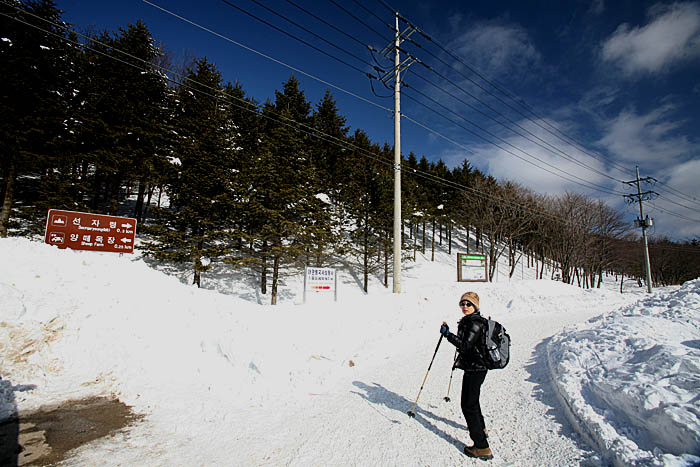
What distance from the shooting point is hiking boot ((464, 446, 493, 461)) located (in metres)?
3.23

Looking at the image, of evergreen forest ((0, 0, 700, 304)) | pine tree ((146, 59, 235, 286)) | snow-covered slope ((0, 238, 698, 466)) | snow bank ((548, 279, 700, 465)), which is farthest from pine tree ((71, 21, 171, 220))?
snow bank ((548, 279, 700, 465))

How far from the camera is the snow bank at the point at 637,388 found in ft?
8.66

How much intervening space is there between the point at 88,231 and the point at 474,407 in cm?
1304

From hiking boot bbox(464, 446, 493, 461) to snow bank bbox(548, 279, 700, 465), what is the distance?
1172 mm

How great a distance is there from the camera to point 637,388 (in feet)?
10.8

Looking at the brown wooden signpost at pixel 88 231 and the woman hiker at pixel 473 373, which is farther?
the brown wooden signpost at pixel 88 231

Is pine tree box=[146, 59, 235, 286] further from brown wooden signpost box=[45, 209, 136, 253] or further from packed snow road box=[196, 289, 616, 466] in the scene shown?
packed snow road box=[196, 289, 616, 466]

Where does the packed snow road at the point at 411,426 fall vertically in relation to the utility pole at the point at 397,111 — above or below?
below

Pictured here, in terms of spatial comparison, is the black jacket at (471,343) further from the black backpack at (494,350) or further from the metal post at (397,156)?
the metal post at (397,156)

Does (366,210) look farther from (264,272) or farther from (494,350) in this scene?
(494,350)

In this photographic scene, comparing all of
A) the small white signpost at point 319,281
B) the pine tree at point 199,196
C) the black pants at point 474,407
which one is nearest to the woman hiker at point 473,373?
the black pants at point 474,407

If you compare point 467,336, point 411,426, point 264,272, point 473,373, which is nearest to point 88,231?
point 264,272

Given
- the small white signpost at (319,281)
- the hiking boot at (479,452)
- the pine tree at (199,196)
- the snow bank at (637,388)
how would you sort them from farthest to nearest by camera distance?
the pine tree at (199,196) < the small white signpost at (319,281) < the hiking boot at (479,452) < the snow bank at (637,388)

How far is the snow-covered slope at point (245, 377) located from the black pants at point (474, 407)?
0.83 ft
